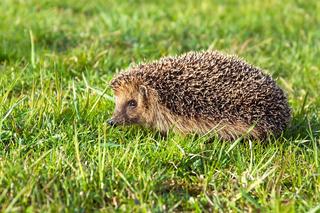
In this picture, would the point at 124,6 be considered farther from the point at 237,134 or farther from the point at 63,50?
the point at 237,134

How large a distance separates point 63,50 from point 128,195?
13.5 ft

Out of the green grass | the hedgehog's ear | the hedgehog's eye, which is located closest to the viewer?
the green grass

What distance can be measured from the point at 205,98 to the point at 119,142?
2.97ft

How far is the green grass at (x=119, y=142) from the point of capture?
4.06 metres

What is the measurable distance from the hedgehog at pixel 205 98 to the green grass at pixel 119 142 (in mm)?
153

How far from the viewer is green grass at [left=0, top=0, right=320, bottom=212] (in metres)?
4.06

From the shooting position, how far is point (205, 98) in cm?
528

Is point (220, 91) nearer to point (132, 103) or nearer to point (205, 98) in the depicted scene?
point (205, 98)

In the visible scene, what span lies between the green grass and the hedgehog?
0.15m

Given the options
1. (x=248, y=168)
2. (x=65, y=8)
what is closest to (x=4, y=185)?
(x=248, y=168)

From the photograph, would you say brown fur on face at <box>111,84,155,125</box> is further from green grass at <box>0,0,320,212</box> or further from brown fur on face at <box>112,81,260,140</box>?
green grass at <box>0,0,320,212</box>

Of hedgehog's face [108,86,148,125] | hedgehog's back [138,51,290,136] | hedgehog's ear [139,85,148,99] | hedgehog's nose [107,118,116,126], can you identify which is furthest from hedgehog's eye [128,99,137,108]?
hedgehog's nose [107,118,116,126]

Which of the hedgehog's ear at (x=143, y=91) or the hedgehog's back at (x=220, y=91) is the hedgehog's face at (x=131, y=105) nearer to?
the hedgehog's ear at (x=143, y=91)

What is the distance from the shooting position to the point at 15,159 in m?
4.31
